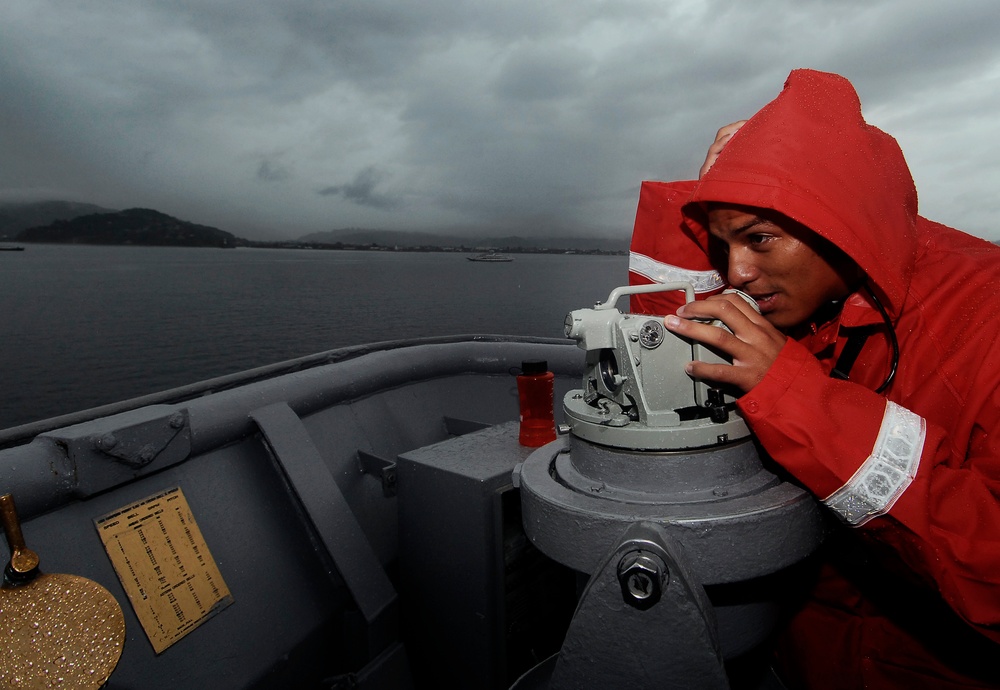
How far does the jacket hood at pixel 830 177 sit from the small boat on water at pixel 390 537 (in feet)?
1.00

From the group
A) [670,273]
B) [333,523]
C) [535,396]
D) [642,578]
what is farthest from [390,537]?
[642,578]

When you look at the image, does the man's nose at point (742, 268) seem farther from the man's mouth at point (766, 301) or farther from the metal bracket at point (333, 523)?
the metal bracket at point (333, 523)

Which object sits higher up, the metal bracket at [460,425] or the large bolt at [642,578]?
the large bolt at [642,578]

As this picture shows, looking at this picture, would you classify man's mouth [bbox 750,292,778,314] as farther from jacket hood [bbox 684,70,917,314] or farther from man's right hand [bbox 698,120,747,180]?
man's right hand [bbox 698,120,747,180]

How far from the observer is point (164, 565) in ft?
4.85

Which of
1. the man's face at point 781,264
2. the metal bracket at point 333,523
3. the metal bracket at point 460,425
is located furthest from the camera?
the metal bracket at point 460,425

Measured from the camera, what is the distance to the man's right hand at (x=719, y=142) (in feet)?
4.34

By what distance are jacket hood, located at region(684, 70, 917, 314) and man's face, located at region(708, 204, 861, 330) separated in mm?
77

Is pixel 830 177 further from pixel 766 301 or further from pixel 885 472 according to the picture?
pixel 885 472

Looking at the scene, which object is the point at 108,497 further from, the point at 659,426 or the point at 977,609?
the point at 977,609

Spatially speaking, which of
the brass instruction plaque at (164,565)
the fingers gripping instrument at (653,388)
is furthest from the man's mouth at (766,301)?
the brass instruction plaque at (164,565)

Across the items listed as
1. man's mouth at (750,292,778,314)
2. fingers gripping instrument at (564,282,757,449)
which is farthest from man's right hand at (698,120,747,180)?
fingers gripping instrument at (564,282,757,449)

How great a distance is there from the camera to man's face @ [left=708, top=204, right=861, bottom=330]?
108 cm

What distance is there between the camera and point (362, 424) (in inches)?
91.0
